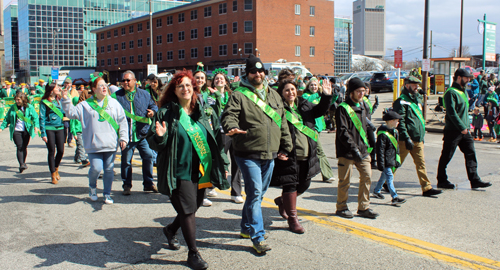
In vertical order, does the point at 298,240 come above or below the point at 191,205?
below

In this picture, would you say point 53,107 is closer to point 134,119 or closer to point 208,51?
point 134,119

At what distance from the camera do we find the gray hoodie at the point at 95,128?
5.95 metres

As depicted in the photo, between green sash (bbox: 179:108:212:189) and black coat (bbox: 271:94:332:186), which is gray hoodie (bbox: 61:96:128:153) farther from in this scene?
black coat (bbox: 271:94:332:186)

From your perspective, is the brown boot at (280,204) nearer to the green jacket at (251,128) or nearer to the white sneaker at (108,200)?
the green jacket at (251,128)

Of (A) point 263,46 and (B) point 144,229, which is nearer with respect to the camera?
(B) point 144,229

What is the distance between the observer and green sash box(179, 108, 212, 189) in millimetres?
3986

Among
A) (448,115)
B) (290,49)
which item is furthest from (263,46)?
(448,115)

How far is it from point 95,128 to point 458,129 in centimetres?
547

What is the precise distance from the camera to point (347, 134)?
5160 millimetres

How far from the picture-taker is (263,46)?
5253 centimetres

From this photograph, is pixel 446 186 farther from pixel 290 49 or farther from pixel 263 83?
pixel 290 49

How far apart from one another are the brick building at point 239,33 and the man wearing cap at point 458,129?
142 ft

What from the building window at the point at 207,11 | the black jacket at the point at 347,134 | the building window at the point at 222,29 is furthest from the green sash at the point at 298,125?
the building window at the point at 207,11

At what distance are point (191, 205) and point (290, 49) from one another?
53.5 metres
